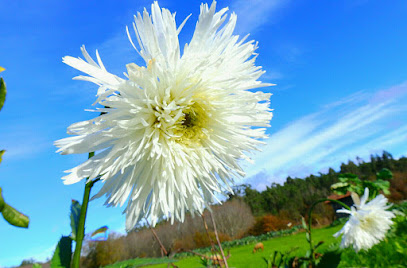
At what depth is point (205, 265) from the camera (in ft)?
5.90

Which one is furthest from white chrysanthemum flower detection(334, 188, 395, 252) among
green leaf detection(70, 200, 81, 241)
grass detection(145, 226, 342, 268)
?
green leaf detection(70, 200, 81, 241)

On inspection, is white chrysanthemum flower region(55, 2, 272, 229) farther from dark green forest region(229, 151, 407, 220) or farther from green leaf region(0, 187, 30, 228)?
dark green forest region(229, 151, 407, 220)

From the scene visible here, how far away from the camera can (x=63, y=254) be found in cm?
84

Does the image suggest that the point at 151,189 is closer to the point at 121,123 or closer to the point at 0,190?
the point at 121,123

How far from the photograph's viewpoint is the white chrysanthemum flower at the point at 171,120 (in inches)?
37.8

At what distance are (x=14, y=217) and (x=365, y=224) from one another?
7.32 ft

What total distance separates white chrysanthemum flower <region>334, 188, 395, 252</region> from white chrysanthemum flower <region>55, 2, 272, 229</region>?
3.79 feet

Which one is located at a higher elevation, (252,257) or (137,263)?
(252,257)

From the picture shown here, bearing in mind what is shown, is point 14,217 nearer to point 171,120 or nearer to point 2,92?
point 2,92

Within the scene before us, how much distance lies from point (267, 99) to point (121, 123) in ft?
1.98

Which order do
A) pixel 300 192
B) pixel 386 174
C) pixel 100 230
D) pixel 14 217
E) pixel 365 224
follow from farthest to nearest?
pixel 300 192, pixel 386 174, pixel 365 224, pixel 100 230, pixel 14 217

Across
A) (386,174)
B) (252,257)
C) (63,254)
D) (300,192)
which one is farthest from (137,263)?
(300,192)

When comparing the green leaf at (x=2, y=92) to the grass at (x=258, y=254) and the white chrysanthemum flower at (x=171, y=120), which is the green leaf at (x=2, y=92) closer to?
the white chrysanthemum flower at (x=171, y=120)

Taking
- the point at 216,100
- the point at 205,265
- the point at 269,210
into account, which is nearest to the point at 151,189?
the point at 216,100
